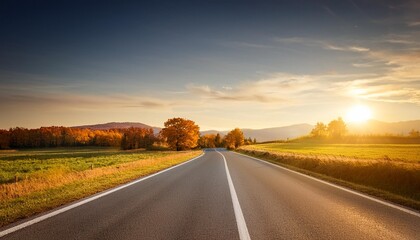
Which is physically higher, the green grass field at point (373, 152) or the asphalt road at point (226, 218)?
the green grass field at point (373, 152)

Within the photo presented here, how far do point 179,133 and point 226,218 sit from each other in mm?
71866

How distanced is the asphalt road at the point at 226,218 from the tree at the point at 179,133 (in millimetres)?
67987

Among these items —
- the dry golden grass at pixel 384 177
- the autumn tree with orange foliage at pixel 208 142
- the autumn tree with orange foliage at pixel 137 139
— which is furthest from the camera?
the autumn tree with orange foliage at pixel 208 142

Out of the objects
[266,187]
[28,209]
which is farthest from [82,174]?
[266,187]

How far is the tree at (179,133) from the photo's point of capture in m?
77.2

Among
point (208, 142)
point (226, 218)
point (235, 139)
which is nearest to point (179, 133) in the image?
point (235, 139)

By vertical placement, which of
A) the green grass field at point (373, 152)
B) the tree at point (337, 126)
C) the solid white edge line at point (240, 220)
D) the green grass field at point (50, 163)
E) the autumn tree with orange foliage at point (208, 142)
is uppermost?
the tree at point (337, 126)

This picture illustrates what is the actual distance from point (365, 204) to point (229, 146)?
120628 millimetres

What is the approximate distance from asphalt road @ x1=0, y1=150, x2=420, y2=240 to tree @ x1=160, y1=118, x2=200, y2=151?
6799 cm

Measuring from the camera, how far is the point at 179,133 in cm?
7775

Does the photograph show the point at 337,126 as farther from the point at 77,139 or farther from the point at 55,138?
the point at 55,138

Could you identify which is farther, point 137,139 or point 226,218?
point 137,139

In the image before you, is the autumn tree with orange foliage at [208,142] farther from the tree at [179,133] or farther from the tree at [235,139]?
the tree at [179,133]

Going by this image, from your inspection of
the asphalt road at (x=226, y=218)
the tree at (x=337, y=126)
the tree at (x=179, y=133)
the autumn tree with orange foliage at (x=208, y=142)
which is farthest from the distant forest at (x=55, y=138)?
the asphalt road at (x=226, y=218)
